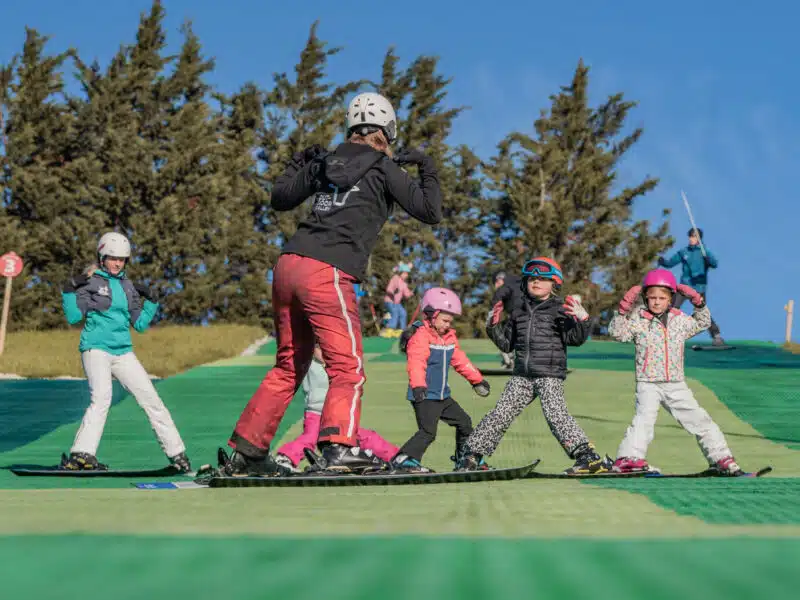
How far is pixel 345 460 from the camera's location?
6148mm

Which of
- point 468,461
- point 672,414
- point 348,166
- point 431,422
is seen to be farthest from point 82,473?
point 672,414

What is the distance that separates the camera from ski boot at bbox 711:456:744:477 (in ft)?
26.8

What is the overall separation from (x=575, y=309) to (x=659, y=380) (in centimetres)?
79

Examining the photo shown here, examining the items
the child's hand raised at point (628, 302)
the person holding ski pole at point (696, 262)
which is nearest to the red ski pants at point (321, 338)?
the child's hand raised at point (628, 302)

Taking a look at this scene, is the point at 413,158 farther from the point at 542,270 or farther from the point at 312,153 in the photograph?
the point at 542,270

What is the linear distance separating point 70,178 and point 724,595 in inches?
1684

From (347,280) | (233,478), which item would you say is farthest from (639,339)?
(233,478)

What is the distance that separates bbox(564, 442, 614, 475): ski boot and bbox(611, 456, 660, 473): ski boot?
0.05m

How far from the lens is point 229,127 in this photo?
49.7 metres

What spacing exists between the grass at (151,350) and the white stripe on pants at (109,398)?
997 cm

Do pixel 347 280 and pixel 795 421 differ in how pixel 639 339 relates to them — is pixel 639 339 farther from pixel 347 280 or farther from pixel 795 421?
pixel 795 421

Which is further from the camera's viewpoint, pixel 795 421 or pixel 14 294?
pixel 14 294

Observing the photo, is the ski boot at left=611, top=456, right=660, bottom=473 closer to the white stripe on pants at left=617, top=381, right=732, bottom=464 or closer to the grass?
the white stripe on pants at left=617, top=381, right=732, bottom=464

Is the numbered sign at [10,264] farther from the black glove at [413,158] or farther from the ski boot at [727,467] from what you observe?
the black glove at [413,158]
